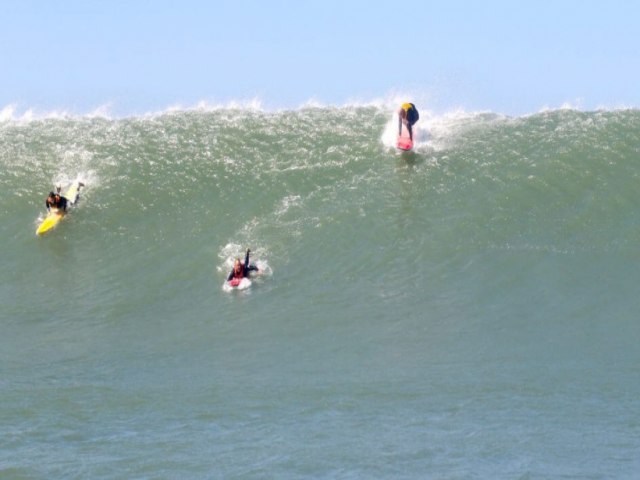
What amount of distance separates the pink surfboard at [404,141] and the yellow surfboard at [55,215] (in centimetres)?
957

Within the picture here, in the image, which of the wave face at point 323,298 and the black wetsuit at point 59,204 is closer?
the wave face at point 323,298

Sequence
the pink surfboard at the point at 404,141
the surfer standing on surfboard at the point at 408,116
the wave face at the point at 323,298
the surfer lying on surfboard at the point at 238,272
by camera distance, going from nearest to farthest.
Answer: the wave face at the point at 323,298
the surfer lying on surfboard at the point at 238,272
the pink surfboard at the point at 404,141
the surfer standing on surfboard at the point at 408,116

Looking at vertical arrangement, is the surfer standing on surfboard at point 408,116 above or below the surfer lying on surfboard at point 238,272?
above

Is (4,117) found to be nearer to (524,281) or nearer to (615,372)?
(524,281)

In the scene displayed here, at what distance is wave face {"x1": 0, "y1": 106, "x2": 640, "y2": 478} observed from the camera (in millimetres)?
12805

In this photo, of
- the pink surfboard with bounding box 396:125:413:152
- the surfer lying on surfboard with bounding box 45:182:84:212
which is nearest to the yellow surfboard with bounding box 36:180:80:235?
the surfer lying on surfboard with bounding box 45:182:84:212

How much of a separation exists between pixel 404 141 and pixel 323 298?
31.7 ft

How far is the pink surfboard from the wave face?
34cm

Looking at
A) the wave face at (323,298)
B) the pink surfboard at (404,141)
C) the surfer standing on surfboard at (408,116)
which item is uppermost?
the surfer standing on surfboard at (408,116)

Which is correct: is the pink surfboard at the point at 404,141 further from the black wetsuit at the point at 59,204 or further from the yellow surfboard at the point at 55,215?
the black wetsuit at the point at 59,204

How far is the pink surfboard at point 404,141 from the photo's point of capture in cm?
2894

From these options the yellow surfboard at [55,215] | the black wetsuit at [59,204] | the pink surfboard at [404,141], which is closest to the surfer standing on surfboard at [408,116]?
the pink surfboard at [404,141]

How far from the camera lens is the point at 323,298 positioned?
20938mm

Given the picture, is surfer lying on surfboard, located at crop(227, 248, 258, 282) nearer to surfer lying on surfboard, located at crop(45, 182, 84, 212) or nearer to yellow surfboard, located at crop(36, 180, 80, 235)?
yellow surfboard, located at crop(36, 180, 80, 235)
